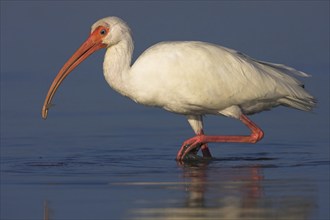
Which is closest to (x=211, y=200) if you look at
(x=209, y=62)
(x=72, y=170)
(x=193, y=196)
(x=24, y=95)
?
(x=193, y=196)

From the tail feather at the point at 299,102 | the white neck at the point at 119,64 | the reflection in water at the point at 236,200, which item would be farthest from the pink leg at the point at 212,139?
the reflection in water at the point at 236,200

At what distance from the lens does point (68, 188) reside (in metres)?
13.4

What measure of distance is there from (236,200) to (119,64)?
465 centimetres

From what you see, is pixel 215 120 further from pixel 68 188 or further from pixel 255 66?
pixel 68 188

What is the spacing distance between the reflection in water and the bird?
1.97m

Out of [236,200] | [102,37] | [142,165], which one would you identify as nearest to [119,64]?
[102,37]

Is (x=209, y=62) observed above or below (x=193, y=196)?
above

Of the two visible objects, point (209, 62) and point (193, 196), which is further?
point (209, 62)

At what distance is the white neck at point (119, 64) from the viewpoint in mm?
16359

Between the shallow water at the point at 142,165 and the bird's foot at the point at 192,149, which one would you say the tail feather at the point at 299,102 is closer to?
the shallow water at the point at 142,165

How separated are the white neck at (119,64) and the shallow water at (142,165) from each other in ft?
3.25

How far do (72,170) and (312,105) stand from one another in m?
3.74

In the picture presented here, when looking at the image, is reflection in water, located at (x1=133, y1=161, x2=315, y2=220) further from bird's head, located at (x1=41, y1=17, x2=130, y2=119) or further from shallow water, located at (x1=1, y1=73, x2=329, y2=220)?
bird's head, located at (x1=41, y1=17, x2=130, y2=119)

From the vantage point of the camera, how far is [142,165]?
15.8m
